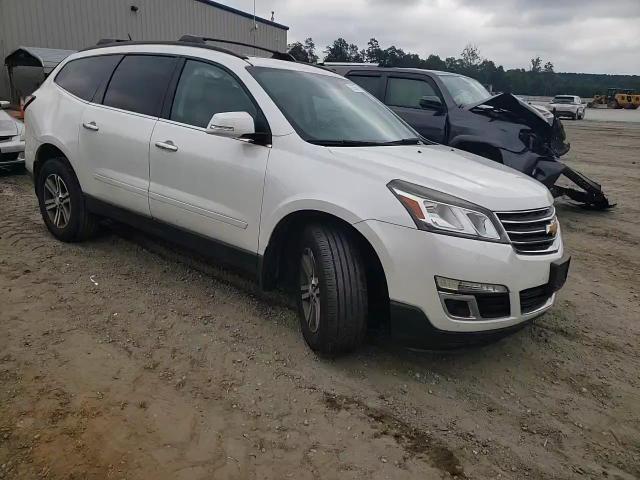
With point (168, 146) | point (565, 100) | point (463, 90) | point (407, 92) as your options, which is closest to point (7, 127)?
point (168, 146)

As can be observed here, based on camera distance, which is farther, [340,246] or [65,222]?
[65,222]

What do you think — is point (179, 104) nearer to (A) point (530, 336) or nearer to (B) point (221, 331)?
(B) point (221, 331)

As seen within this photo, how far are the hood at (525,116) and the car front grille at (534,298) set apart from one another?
448 cm

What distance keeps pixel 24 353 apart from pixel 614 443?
3258 millimetres

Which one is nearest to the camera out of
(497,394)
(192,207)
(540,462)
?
(540,462)

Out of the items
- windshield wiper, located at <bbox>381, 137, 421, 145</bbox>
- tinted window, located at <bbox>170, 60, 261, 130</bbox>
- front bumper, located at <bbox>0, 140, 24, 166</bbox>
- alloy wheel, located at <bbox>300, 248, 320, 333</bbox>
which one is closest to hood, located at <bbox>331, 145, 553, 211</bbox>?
windshield wiper, located at <bbox>381, 137, 421, 145</bbox>

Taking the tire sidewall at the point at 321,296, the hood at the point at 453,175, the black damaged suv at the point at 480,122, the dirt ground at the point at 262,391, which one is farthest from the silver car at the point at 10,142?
the hood at the point at 453,175

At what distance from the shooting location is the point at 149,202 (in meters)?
4.07

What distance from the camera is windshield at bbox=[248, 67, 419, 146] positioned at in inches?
137

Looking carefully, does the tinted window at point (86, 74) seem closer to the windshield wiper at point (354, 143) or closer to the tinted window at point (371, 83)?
the windshield wiper at point (354, 143)

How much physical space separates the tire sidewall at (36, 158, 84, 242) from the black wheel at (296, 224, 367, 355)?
2.60 metres

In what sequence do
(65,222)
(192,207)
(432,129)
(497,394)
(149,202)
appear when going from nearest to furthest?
(497,394)
(192,207)
(149,202)
(65,222)
(432,129)

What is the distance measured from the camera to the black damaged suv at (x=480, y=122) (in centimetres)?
674

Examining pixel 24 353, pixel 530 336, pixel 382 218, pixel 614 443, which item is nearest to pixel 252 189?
pixel 382 218
